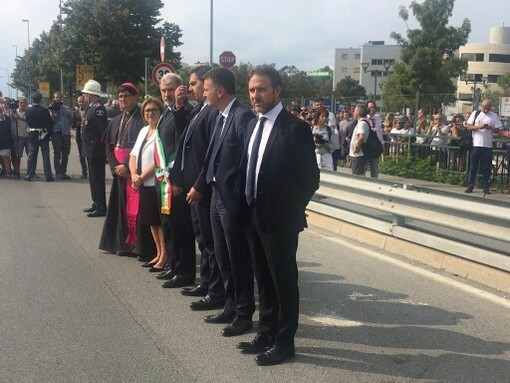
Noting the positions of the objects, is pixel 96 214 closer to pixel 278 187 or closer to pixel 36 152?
pixel 36 152

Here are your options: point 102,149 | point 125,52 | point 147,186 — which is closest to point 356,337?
point 147,186

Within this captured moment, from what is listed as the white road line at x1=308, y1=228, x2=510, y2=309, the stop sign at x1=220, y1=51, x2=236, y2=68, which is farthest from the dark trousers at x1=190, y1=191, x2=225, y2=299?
the stop sign at x1=220, y1=51, x2=236, y2=68

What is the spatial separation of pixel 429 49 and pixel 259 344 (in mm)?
30636

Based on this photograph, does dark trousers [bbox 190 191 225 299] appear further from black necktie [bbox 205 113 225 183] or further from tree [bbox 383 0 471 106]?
tree [bbox 383 0 471 106]

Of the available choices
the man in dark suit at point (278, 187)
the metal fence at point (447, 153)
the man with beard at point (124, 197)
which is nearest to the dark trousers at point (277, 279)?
the man in dark suit at point (278, 187)

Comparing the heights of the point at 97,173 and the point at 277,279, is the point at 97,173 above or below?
above

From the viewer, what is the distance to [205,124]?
5332mm

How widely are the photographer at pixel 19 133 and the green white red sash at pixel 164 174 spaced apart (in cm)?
982

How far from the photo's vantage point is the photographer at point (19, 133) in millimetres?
14922

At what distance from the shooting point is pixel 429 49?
32438 mm

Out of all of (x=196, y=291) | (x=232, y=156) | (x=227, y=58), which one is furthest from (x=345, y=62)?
(x=232, y=156)

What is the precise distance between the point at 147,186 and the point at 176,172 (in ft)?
3.56

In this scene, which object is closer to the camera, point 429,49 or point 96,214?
point 96,214

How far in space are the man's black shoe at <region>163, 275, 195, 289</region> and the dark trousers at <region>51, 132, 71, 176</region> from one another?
9463 mm
